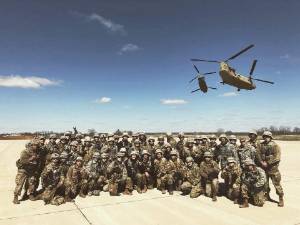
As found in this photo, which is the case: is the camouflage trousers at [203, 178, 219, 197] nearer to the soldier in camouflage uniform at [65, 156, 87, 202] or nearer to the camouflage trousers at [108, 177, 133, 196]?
the camouflage trousers at [108, 177, 133, 196]

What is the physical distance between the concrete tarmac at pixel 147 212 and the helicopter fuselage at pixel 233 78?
31.3 ft

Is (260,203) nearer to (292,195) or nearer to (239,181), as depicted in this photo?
(239,181)

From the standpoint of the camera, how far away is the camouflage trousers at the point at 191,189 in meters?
8.49

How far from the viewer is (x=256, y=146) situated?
866cm

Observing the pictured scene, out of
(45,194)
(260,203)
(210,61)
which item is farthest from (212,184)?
(210,61)

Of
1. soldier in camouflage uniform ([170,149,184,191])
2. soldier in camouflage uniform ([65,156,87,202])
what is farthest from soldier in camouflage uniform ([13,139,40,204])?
soldier in camouflage uniform ([170,149,184,191])

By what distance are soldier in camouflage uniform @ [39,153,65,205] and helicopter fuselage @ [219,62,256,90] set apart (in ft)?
38.7

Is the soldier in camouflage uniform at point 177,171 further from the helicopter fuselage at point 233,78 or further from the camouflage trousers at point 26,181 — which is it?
the helicopter fuselage at point 233,78

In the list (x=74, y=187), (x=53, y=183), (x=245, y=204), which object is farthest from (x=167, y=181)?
(x=53, y=183)

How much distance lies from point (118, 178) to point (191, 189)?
2.24m

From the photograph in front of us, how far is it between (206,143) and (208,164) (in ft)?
5.73

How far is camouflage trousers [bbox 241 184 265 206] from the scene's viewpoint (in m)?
7.54

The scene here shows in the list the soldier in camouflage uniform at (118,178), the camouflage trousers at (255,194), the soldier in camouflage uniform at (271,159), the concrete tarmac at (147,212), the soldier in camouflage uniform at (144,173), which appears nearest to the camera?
the concrete tarmac at (147,212)

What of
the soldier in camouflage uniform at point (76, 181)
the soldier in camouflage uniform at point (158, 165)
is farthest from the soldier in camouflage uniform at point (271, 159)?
the soldier in camouflage uniform at point (76, 181)
